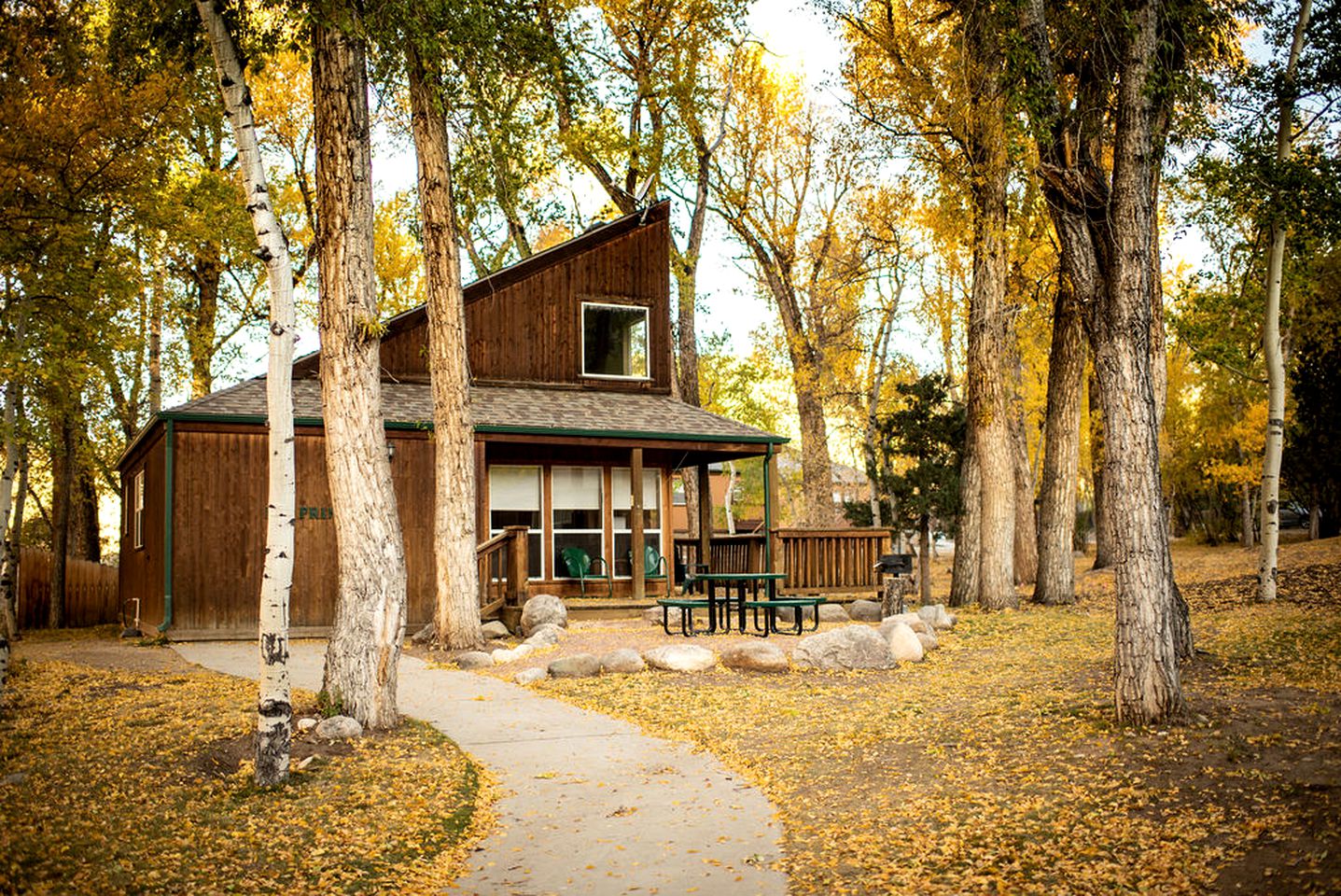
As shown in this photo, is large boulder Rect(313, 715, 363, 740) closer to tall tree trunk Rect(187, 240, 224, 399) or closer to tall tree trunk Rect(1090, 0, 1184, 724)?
tall tree trunk Rect(1090, 0, 1184, 724)

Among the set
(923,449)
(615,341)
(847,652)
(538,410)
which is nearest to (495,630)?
(538,410)

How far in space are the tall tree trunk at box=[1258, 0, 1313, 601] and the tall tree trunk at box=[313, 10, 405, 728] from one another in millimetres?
11477

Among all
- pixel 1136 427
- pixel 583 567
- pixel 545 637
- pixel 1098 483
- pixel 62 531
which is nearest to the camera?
pixel 1136 427

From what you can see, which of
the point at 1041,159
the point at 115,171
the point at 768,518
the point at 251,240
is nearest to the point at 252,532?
the point at 115,171

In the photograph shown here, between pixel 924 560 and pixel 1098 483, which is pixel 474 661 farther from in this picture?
pixel 1098 483

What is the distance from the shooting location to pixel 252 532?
1647 centimetres

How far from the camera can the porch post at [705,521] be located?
2128cm

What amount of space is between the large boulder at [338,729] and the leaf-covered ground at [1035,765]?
244 cm

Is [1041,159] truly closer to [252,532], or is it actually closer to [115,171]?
[252,532]

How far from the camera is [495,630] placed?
15.8 metres

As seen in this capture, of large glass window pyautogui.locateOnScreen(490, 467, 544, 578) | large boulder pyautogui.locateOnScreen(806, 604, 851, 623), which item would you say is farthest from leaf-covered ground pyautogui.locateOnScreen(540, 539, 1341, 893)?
large glass window pyautogui.locateOnScreen(490, 467, 544, 578)

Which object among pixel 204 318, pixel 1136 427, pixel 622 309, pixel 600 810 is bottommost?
pixel 600 810

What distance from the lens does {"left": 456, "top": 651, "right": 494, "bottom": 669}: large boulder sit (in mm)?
13031

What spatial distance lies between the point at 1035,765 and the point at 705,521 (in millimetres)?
14807
